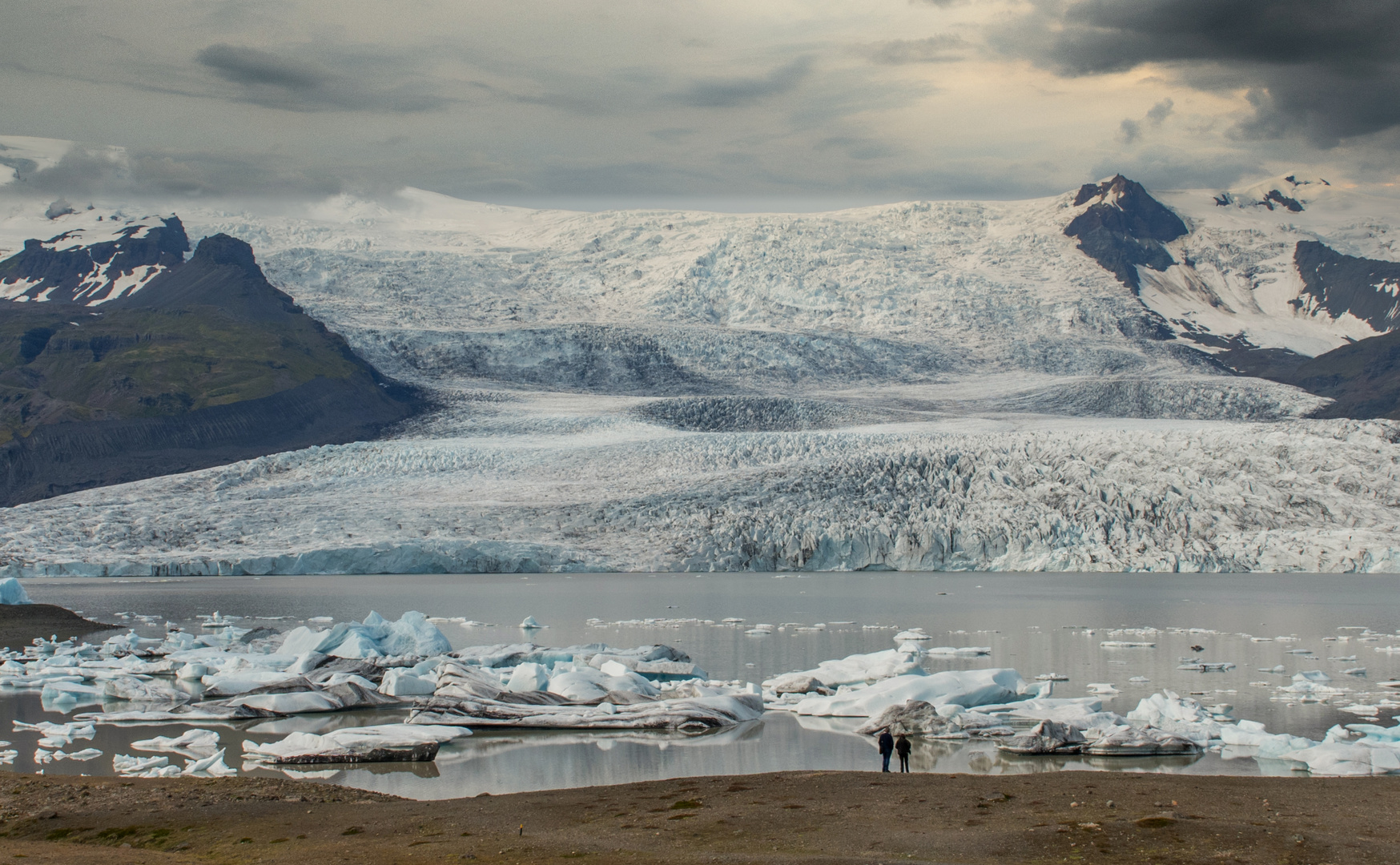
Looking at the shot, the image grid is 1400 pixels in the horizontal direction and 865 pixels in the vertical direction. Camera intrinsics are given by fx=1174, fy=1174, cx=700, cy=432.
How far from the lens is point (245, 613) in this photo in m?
Answer: 32.3

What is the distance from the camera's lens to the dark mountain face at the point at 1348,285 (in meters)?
136

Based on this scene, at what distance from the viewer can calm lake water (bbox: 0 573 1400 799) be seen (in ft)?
40.1

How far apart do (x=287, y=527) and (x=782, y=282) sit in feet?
242

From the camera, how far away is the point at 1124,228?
13988 centimetres

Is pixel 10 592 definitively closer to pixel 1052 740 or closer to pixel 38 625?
pixel 38 625

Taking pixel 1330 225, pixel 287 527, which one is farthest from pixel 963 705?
pixel 1330 225

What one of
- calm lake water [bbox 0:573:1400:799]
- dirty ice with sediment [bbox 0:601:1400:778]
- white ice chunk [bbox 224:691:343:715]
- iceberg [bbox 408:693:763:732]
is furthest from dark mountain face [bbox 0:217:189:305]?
iceberg [bbox 408:693:763:732]

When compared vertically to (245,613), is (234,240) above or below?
above

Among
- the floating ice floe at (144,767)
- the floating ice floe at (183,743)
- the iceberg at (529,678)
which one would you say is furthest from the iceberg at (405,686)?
the floating ice floe at (144,767)

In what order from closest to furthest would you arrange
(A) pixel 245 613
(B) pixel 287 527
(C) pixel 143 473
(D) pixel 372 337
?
(A) pixel 245 613 → (B) pixel 287 527 → (C) pixel 143 473 → (D) pixel 372 337

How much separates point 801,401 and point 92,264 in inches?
3165

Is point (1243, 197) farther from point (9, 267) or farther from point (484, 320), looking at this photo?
point (9, 267)

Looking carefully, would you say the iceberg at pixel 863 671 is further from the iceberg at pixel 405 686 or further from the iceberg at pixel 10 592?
the iceberg at pixel 10 592

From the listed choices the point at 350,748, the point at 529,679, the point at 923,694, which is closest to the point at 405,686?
the point at 529,679
